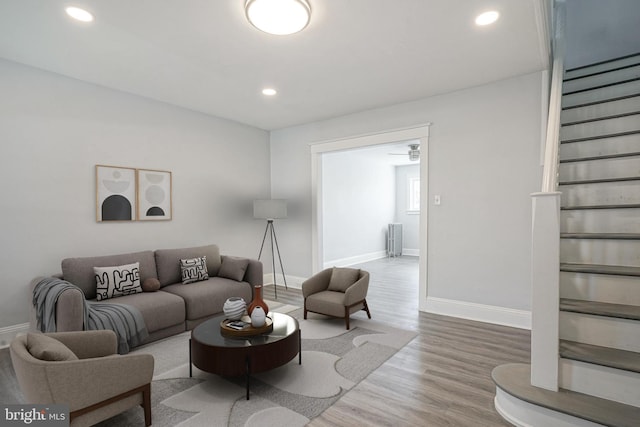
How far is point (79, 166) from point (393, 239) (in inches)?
293

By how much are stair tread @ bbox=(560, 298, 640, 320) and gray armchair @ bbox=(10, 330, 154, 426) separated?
2.72 m

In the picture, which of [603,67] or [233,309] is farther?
[603,67]

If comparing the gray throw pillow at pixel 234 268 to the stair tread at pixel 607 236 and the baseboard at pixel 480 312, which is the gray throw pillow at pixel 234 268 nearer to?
the baseboard at pixel 480 312

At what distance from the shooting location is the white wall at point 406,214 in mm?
9402

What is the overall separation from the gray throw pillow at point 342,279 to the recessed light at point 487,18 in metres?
2.79

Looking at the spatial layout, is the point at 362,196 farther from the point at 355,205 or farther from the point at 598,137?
the point at 598,137

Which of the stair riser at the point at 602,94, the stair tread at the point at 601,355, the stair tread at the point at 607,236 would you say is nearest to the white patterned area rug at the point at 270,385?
the stair tread at the point at 601,355

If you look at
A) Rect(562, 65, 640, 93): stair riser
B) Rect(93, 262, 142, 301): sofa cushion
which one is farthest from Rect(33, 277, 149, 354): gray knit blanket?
Rect(562, 65, 640, 93): stair riser

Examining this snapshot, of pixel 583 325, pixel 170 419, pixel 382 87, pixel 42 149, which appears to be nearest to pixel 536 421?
pixel 583 325

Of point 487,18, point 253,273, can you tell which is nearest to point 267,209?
point 253,273

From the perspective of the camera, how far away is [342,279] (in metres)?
4.07

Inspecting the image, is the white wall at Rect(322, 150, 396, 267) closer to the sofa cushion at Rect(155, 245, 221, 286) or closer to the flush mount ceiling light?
the sofa cushion at Rect(155, 245, 221, 286)

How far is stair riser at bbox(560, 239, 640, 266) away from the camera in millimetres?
2277

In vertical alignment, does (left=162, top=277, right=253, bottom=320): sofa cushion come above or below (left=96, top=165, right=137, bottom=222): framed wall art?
below
